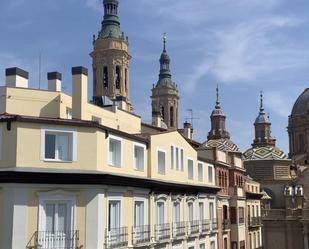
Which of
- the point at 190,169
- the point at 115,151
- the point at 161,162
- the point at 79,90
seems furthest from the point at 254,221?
the point at 79,90

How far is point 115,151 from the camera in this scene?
22766 mm

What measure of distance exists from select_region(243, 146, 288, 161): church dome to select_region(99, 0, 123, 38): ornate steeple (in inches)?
1352

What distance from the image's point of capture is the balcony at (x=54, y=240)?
1888 cm

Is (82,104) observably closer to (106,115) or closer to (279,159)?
(106,115)

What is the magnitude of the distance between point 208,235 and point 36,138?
18419 mm

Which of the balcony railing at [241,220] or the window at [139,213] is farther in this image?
the balcony railing at [241,220]

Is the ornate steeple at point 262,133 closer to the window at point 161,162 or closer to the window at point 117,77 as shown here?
the window at point 117,77

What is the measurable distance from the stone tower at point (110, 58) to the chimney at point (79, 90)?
166 ft

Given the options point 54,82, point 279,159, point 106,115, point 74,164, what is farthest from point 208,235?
point 279,159

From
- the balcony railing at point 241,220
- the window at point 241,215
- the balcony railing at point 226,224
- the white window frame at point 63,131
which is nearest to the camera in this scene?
the white window frame at point 63,131

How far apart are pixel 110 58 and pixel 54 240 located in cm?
5832

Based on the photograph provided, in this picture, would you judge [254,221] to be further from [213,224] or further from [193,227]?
A: [193,227]

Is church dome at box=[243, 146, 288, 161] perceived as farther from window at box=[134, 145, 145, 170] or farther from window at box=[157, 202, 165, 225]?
window at box=[134, 145, 145, 170]

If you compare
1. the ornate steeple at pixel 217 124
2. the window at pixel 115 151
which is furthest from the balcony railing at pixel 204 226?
the ornate steeple at pixel 217 124
